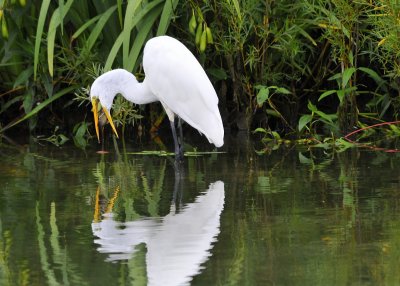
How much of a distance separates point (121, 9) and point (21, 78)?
100 cm

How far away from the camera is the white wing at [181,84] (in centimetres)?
750

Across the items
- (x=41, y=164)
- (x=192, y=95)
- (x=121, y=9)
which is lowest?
(x=41, y=164)

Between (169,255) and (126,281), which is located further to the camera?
(169,255)

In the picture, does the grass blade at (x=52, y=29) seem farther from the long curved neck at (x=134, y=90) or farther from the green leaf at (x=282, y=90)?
the green leaf at (x=282, y=90)

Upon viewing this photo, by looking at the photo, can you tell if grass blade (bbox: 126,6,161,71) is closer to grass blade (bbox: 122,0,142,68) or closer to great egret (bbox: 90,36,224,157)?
grass blade (bbox: 122,0,142,68)

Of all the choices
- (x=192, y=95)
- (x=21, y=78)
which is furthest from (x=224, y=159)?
(x=21, y=78)

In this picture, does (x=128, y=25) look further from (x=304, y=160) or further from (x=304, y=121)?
(x=304, y=160)

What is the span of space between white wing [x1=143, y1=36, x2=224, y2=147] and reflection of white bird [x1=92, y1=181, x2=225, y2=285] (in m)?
1.65

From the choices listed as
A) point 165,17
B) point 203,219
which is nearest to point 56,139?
point 165,17

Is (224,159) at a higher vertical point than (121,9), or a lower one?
lower

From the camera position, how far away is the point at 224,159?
7.46 m

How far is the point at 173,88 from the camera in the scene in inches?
304

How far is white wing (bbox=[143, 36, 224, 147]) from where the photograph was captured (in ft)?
24.6

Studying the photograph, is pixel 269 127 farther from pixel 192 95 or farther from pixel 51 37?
pixel 51 37
